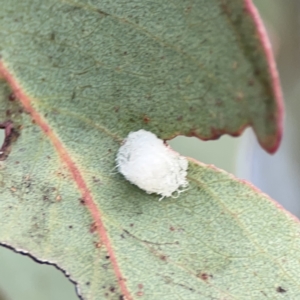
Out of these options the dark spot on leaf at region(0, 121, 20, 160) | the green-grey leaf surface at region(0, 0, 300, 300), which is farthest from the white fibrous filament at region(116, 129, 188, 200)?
the dark spot on leaf at region(0, 121, 20, 160)

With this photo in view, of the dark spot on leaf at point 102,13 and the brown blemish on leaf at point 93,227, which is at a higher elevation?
the dark spot on leaf at point 102,13

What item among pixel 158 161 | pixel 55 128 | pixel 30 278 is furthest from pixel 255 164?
pixel 55 128

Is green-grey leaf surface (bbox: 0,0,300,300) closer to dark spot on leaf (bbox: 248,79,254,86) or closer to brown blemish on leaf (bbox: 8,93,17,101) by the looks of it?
brown blemish on leaf (bbox: 8,93,17,101)

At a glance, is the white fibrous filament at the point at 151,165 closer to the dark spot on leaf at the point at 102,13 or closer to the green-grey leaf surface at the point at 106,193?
the green-grey leaf surface at the point at 106,193

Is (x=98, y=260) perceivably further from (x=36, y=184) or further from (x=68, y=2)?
(x=68, y=2)

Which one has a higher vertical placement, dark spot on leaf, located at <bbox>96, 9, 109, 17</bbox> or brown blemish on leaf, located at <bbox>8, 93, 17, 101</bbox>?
dark spot on leaf, located at <bbox>96, 9, 109, 17</bbox>

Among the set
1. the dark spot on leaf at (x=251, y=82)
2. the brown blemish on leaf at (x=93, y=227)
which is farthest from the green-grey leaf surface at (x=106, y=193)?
the dark spot on leaf at (x=251, y=82)

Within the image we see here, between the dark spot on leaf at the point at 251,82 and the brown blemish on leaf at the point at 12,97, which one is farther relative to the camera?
the brown blemish on leaf at the point at 12,97
